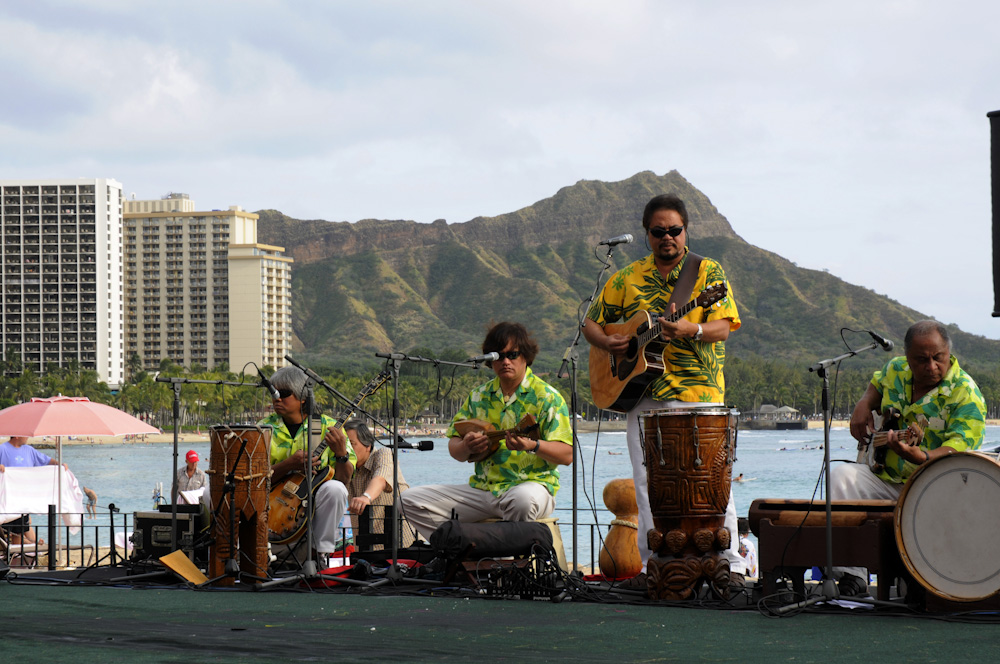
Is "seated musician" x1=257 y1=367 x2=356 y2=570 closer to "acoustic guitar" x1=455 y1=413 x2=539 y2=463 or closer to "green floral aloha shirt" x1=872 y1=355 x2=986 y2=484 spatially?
"acoustic guitar" x1=455 y1=413 x2=539 y2=463

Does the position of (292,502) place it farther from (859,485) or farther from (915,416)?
(915,416)

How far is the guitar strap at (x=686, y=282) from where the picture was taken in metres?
5.98

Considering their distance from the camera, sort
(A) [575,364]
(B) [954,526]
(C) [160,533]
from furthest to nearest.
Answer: (C) [160,533] → (A) [575,364] → (B) [954,526]

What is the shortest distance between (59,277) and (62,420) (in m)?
151

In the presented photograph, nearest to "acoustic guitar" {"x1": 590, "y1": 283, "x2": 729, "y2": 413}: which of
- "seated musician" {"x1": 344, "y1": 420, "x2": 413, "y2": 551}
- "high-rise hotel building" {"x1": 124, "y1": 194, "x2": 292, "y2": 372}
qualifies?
"seated musician" {"x1": 344, "y1": 420, "x2": 413, "y2": 551}

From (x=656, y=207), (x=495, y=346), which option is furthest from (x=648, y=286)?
(x=495, y=346)

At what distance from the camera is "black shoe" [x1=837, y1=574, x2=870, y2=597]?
5.57 meters

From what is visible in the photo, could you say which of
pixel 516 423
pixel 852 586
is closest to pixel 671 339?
pixel 516 423

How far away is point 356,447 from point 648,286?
9.56ft

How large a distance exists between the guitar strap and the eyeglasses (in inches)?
5.7

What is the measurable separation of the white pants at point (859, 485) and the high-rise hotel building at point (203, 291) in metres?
166

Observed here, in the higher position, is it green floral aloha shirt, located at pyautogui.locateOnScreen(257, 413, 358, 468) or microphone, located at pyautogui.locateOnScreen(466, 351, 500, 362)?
microphone, located at pyautogui.locateOnScreen(466, 351, 500, 362)

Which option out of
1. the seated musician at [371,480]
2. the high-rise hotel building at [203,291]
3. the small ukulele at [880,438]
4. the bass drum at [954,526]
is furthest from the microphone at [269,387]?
the high-rise hotel building at [203,291]

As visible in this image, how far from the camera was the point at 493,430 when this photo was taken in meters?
6.54
